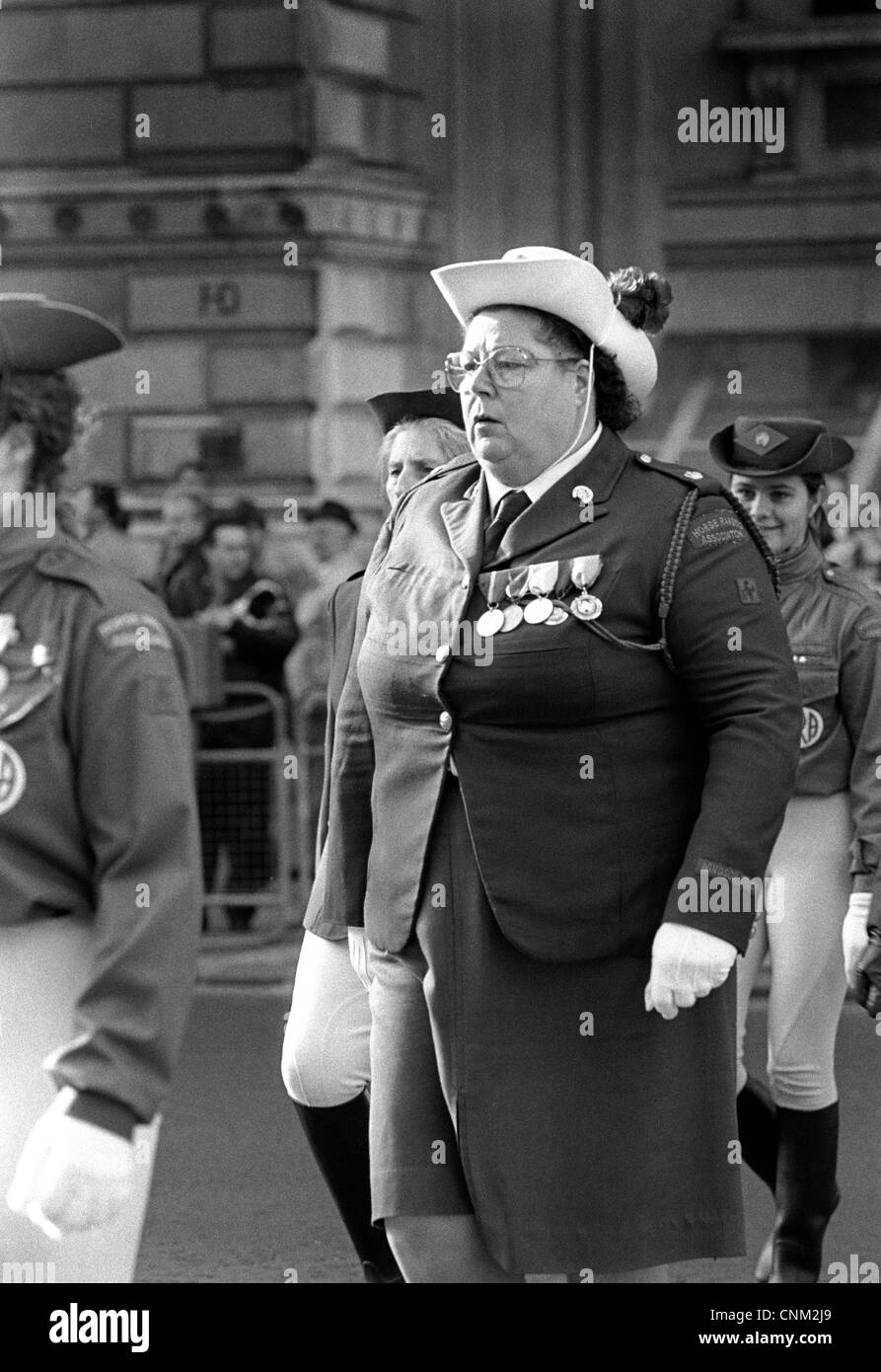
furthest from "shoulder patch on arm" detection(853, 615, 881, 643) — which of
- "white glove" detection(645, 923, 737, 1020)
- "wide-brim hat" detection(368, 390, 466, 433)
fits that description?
"white glove" detection(645, 923, 737, 1020)

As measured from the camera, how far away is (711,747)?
4266 mm

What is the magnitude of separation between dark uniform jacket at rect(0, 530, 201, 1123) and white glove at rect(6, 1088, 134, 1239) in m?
0.06

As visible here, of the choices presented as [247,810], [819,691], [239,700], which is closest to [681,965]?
[819,691]

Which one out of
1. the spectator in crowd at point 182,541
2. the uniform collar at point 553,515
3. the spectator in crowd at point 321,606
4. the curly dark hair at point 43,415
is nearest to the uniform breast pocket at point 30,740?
the curly dark hair at point 43,415

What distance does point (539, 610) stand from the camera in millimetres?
4293

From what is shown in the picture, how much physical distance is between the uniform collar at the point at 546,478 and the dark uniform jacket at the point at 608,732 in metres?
0.02

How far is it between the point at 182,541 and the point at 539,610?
8068 millimetres

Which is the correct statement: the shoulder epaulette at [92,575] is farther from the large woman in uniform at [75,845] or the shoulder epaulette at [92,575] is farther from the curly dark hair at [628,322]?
the curly dark hair at [628,322]

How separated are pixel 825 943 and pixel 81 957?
2.76 metres

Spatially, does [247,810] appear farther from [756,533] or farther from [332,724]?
[756,533]

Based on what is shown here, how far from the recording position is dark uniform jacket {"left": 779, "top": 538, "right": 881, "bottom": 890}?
5.77m
